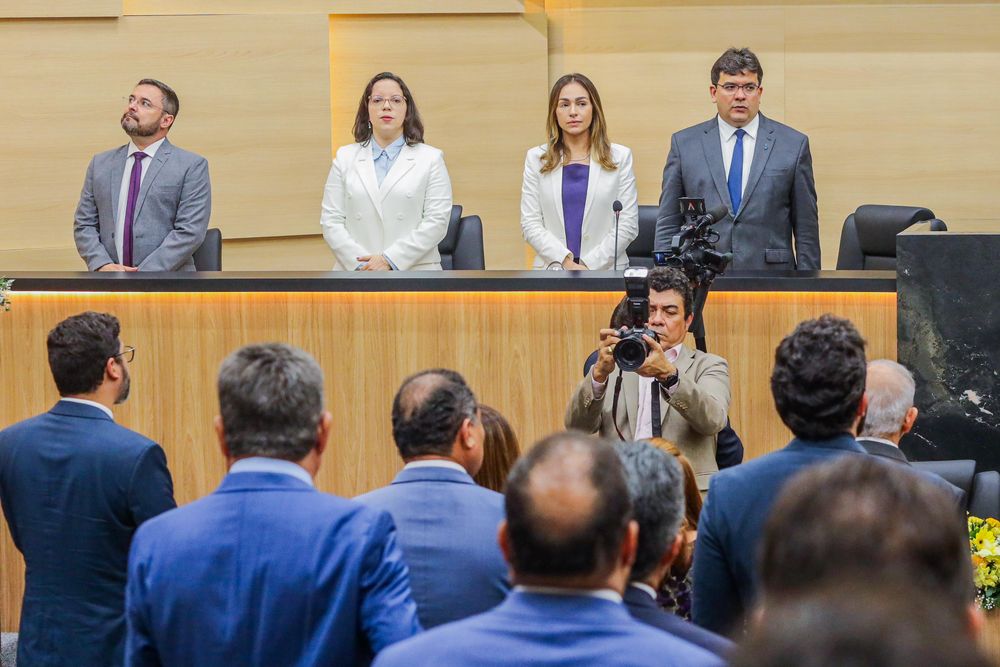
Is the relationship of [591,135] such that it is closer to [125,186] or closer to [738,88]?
[738,88]

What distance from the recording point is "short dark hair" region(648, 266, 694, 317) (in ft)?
12.1

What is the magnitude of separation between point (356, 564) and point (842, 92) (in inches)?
243

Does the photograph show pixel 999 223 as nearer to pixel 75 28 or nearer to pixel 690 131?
pixel 690 131

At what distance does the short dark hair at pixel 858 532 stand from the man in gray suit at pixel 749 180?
3893 millimetres

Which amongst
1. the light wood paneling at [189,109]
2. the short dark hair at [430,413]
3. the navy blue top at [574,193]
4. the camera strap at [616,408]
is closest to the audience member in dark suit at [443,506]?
the short dark hair at [430,413]

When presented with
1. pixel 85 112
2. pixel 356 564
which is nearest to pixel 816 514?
pixel 356 564

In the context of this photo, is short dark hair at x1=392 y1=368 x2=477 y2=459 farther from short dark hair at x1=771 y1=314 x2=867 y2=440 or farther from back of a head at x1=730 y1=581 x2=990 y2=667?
back of a head at x1=730 y1=581 x2=990 y2=667

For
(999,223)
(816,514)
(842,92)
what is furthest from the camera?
(842,92)

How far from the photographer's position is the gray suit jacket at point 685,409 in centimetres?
347

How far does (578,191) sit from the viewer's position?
5246 mm

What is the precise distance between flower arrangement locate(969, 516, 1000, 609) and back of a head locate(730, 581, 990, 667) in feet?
7.84

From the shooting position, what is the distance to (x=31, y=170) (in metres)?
6.88

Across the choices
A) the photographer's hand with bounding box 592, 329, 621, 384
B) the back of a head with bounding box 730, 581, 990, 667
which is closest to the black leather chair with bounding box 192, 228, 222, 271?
the photographer's hand with bounding box 592, 329, 621, 384

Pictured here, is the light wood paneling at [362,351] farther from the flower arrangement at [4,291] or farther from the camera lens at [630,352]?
the camera lens at [630,352]
